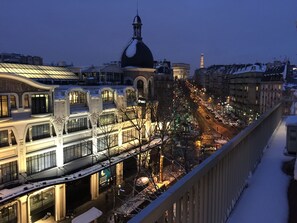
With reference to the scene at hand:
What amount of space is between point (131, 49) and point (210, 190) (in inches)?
1621

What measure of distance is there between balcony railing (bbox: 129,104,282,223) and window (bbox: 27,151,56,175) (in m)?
21.5

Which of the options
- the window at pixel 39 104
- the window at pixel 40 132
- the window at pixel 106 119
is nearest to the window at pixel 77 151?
→ the window at pixel 40 132

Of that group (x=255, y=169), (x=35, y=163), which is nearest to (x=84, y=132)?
(x=35, y=163)

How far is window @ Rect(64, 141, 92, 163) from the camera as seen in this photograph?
27.8 meters

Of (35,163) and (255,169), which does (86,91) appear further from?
(255,169)

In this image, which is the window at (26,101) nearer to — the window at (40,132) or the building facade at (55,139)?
the building facade at (55,139)

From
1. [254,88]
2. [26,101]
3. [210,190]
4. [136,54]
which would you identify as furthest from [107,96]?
[254,88]

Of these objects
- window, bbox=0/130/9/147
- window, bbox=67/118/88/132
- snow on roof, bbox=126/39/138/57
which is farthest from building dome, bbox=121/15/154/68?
window, bbox=0/130/9/147

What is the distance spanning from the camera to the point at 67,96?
27.3m

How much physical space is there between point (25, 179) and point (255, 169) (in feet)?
68.3

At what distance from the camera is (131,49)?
43531 mm

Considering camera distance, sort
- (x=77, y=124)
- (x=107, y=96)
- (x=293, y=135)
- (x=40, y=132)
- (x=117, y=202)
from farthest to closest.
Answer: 1. (x=107, y=96)
2. (x=77, y=124)
3. (x=117, y=202)
4. (x=40, y=132)
5. (x=293, y=135)

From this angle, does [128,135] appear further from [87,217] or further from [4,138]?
[87,217]

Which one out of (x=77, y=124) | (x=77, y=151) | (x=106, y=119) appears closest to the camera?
(x=77, y=151)
